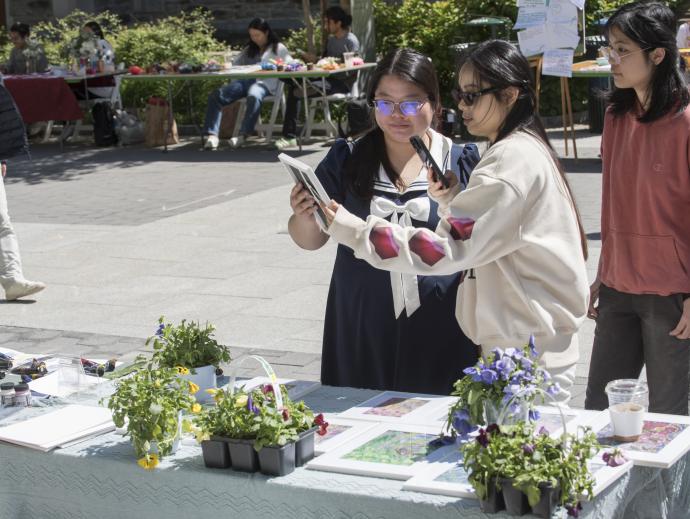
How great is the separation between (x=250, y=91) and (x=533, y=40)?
5.21 meters

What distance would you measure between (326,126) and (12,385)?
39.4 feet

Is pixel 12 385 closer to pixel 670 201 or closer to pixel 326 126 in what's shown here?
pixel 670 201

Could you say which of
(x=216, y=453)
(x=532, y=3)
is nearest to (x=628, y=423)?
(x=216, y=453)

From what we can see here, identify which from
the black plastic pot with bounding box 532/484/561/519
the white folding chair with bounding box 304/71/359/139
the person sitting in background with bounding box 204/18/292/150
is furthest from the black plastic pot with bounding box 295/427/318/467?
the person sitting in background with bounding box 204/18/292/150

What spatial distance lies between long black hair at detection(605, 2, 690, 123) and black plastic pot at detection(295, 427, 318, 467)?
1602mm

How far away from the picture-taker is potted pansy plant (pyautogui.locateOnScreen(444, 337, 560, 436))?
290cm

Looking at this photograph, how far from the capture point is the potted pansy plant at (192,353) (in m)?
3.74

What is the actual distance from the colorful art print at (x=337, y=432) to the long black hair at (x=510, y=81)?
0.81 metres

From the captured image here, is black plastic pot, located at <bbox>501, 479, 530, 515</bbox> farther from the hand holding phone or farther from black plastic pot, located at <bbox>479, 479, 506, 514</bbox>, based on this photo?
the hand holding phone

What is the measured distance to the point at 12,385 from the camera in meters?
3.81

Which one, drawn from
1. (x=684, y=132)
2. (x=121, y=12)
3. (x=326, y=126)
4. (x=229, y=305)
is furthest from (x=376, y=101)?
(x=121, y=12)

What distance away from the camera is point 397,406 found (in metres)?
3.54

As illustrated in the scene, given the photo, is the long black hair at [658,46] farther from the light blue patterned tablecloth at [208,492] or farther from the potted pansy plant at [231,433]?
the potted pansy plant at [231,433]

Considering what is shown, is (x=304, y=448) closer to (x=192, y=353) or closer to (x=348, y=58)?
(x=192, y=353)
